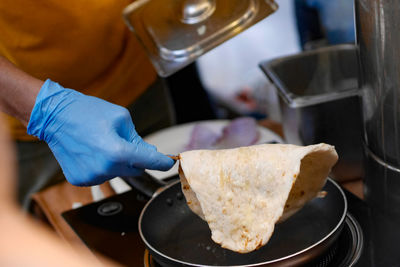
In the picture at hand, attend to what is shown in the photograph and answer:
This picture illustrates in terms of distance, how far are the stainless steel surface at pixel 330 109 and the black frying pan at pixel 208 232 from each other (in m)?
0.22

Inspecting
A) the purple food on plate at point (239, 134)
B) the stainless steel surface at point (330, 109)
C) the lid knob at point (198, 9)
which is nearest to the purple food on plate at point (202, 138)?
the purple food on plate at point (239, 134)

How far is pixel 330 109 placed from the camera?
1173 millimetres

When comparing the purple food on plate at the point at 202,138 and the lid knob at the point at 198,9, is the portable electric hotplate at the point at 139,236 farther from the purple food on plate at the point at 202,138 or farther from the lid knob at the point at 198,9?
the lid knob at the point at 198,9

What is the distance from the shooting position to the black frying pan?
91 centimetres

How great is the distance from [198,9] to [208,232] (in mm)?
639

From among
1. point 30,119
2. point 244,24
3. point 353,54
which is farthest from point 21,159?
point 353,54

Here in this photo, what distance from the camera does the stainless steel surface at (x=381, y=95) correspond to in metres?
0.85

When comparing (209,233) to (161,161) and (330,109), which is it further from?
(330,109)

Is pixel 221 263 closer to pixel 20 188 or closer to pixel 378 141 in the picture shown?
pixel 378 141

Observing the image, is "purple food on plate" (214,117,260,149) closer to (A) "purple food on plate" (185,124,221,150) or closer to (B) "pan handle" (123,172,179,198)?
(A) "purple food on plate" (185,124,221,150)

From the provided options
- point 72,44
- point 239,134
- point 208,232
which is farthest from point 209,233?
point 72,44

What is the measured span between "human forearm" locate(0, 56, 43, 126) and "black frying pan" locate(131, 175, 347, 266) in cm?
34

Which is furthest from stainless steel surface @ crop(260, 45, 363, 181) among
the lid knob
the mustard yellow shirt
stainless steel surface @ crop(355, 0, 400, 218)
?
the mustard yellow shirt

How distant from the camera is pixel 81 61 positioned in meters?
1.54
